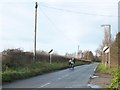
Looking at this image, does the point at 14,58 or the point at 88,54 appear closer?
the point at 14,58

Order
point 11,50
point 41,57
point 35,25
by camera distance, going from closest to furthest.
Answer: point 11,50
point 35,25
point 41,57

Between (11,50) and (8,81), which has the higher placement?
(11,50)

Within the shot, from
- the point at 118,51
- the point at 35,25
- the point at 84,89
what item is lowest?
the point at 84,89

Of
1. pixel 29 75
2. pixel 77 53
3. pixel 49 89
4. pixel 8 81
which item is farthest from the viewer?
pixel 77 53

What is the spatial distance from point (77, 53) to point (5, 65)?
124741mm

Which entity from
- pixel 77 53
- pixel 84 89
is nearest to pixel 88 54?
pixel 77 53

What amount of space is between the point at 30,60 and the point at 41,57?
664 inches

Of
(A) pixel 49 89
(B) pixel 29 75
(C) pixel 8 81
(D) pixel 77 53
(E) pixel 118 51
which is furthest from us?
(D) pixel 77 53

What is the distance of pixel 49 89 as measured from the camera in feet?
68.5

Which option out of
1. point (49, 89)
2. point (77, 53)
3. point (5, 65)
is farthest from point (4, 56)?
point (77, 53)

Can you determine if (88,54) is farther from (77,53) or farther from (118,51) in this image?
(118,51)

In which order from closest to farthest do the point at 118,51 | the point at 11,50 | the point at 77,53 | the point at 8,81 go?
the point at 8,81
the point at 118,51
the point at 11,50
the point at 77,53

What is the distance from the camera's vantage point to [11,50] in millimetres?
42594

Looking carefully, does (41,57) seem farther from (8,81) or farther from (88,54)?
(88,54)
